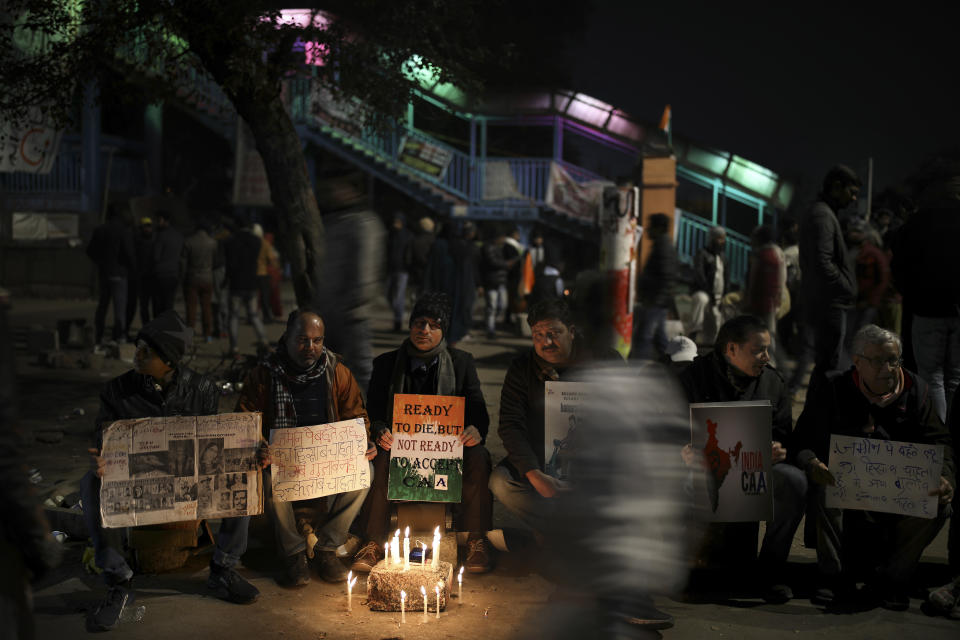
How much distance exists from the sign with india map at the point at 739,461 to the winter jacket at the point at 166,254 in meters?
11.1

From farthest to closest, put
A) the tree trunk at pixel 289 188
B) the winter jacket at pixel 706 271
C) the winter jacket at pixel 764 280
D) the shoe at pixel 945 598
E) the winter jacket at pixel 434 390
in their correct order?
the winter jacket at pixel 706 271 → the winter jacket at pixel 764 280 → the tree trunk at pixel 289 188 → the winter jacket at pixel 434 390 → the shoe at pixel 945 598

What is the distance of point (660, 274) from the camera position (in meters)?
9.22

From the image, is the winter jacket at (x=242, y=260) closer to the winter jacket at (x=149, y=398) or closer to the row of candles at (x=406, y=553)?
the winter jacket at (x=149, y=398)

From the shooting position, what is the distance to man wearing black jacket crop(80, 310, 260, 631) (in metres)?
4.82

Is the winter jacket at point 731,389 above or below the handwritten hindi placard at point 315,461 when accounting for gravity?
above

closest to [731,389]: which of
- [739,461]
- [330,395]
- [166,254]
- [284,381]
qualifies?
[739,461]

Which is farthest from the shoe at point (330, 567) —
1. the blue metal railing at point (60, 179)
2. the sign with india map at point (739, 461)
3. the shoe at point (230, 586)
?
the blue metal railing at point (60, 179)

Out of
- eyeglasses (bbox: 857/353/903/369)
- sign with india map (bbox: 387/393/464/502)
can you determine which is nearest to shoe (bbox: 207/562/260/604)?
sign with india map (bbox: 387/393/464/502)

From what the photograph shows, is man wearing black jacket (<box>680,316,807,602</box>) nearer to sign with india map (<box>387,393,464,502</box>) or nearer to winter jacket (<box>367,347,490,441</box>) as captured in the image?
winter jacket (<box>367,347,490,441</box>)

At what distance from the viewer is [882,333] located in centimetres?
486

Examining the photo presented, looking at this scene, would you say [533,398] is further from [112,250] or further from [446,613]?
[112,250]

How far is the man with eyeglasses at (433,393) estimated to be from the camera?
5.49 m

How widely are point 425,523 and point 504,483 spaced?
0.56 meters

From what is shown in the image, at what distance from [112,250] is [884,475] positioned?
39.1ft
